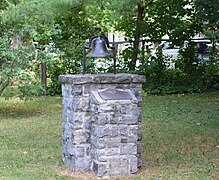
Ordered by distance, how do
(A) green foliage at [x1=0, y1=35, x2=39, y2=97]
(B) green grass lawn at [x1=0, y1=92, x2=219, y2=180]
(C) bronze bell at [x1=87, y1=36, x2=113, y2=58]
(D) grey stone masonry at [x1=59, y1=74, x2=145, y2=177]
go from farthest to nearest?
1. (A) green foliage at [x1=0, y1=35, x2=39, y2=97]
2. (C) bronze bell at [x1=87, y1=36, x2=113, y2=58]
3. (B) green grass lawn at [x1=0, y1=92, x2=219, y2=180]
4. (D) grey stone masonry at [x1=59, y1=74, x2=145, y2=177]

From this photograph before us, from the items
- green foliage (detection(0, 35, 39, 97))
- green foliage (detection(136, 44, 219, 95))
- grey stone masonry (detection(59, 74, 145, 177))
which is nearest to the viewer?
grey stone masonry (detection(59, 74, 145, 177))

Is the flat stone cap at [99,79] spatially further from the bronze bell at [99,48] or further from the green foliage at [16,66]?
the green foliage at [16,66]

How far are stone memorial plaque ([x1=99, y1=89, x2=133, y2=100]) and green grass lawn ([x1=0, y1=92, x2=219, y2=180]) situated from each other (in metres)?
0.78

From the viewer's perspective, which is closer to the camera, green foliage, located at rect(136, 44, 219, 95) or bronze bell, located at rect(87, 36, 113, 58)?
bronze bell, located at rect(87, 36, 113, 58)

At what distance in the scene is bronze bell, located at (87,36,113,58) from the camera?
214 inches

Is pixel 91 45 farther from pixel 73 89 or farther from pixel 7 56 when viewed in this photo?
pixel 7 56

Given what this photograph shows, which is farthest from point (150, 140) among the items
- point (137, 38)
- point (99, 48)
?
point (137, 38)

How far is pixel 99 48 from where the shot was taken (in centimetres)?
547

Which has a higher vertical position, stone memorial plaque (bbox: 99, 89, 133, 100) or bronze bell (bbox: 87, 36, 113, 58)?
bronze bell (bbox: 87, 36, 113, 58)

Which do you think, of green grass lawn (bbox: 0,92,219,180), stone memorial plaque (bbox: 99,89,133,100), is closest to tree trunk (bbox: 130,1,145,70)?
green grass lawn (bbox: 0,92,219,180)

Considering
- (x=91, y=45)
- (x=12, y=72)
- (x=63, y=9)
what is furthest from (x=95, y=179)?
(x=63, y=9)

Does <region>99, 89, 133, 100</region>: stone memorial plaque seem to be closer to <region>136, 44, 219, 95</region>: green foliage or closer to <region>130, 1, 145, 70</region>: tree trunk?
<region>136, 44, 219, 95</region>: green foliage

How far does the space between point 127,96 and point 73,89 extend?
54cm

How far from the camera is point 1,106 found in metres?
10.6
